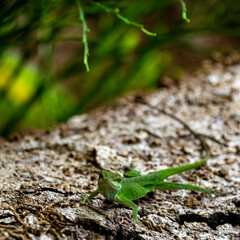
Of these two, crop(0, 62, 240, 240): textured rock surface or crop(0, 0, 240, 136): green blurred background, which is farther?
crop(0, 0, 240, 136): green blurred background

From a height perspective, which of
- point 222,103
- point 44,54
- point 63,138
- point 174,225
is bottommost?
point 174,225

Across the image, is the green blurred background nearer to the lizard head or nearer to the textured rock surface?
the textured rock surface

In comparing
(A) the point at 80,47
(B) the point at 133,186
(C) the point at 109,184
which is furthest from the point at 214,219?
(A) the point at 80,47

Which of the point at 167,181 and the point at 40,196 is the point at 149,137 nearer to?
the point at 167,181

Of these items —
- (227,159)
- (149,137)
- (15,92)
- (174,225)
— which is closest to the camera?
(174,225)

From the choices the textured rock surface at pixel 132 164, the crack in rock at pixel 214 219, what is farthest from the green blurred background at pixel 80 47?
the crack in rock at pixel 214 219

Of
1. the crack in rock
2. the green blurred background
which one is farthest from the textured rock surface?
the green blurred background

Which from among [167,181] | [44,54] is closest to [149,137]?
[167,181]
